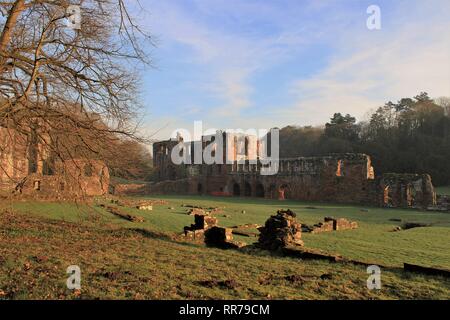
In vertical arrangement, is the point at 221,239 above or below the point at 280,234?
below

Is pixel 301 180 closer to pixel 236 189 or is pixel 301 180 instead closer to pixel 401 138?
pixel 236 189

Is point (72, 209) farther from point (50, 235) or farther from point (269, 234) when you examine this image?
point (269, 234)

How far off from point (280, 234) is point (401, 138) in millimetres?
45675

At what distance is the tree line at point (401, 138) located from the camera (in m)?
45.5

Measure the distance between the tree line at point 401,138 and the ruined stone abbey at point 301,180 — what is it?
40.7 feet

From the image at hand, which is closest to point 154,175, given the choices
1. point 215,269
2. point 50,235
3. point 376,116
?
point 376,116

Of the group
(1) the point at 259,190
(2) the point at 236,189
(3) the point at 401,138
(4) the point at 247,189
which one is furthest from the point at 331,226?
(3) the point at 401,138

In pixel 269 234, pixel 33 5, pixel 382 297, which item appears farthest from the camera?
pixel 269 234

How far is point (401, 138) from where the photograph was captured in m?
50.6

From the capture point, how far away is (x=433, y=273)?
7.12m

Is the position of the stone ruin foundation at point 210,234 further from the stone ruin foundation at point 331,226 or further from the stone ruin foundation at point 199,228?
the stone ruin foundation at point 331,226

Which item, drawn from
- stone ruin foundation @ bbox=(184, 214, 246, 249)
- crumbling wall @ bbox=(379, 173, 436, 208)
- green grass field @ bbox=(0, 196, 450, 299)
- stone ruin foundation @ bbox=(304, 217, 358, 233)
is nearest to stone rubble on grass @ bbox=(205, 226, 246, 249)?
stone ruin foundation @ bbox=(184, 214, 246, 249)

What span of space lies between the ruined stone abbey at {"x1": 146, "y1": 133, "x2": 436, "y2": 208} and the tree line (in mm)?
12408
